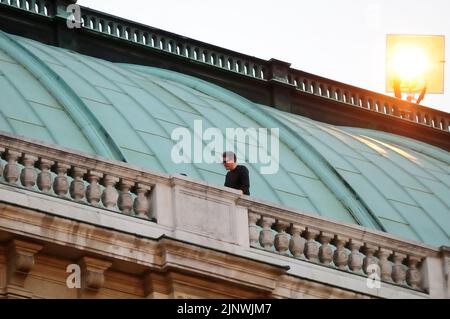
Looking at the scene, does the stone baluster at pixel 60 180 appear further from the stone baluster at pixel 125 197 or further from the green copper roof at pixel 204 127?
the green copper roof at pixel 204 127

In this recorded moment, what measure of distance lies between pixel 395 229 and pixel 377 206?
79 centimetres

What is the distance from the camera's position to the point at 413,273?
115 feet

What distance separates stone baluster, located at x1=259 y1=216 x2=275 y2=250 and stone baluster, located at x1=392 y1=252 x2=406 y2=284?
226 cm

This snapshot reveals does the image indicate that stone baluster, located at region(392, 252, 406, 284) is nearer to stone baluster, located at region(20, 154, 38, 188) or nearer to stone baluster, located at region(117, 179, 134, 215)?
stone baluster, located at region(117, 179, 134, 215)

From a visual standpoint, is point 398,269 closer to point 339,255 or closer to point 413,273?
point 413,273

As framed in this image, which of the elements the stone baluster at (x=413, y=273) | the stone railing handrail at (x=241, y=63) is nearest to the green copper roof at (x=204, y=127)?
the stone railing handrail at (x=241, y=63)

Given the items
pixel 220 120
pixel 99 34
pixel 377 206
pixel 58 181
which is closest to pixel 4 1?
pixel 99 34

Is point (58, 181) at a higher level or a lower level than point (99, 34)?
lower

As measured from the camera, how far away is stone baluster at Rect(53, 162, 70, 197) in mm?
31844

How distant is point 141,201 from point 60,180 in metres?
1.36

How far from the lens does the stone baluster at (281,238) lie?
33625 mm

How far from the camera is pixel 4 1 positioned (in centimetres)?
4234

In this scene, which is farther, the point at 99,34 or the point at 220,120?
the point at 99,34
